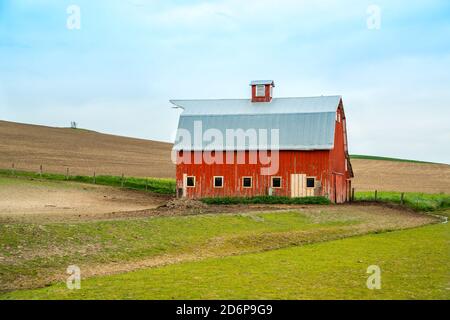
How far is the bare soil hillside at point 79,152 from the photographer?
7106 centimetres

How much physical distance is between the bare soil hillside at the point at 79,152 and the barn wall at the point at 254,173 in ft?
59.4

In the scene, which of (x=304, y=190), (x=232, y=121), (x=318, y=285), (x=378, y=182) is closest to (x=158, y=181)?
(x=232, y=121)

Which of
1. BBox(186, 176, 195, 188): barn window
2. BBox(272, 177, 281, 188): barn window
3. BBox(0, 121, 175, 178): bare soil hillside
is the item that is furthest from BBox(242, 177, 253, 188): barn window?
BBox(0, 121, 175, 178): bare soil hillside

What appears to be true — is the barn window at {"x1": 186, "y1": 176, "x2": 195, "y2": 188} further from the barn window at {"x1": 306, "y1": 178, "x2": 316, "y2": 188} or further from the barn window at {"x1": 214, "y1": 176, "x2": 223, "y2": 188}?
the barn window at {"x1": 306, "y1": 178, "x2": 316, "y2": 188}

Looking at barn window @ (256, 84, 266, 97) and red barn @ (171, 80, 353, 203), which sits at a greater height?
barn window @ (256, 84, 266, 97)

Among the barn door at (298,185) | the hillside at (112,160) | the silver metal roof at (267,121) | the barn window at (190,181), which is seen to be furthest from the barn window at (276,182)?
the hillside at (112,160)

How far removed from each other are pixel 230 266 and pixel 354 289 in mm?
5121

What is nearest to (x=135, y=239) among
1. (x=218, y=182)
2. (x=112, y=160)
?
(x=218, y=182)

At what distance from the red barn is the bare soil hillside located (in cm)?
1750

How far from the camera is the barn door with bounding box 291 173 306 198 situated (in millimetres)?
50969

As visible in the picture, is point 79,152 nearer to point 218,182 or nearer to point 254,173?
point 218,182

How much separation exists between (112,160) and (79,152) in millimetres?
6467

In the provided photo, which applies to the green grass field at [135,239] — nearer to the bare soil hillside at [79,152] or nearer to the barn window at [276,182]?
the barn window at [276,182]

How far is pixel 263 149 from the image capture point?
52594 millimetres
